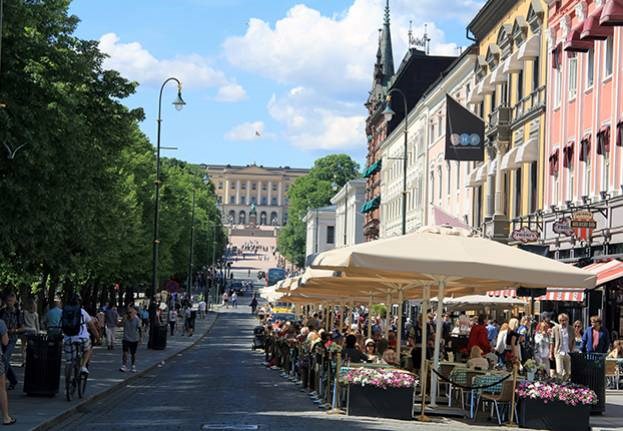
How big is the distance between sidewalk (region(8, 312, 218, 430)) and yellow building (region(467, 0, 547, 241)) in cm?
1326

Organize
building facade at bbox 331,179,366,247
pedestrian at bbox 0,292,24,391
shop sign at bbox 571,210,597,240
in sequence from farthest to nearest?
building facade at bbox 331,179,366,247
shop sign at bbox 571,210,597,240
pedestrian at bbox 0,292,24,391

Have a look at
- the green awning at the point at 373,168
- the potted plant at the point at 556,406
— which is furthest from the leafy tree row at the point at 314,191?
the potted plant at the point at 556,406

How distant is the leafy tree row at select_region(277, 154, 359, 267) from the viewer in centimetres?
17312

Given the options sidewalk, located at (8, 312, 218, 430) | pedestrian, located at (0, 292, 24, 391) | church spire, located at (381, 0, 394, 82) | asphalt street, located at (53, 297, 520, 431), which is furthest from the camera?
church spire, located at (381, 0, 394, 82)

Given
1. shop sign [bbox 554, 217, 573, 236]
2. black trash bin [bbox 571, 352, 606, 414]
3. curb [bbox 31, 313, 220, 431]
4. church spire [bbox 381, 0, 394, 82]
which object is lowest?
curb [bbox 31, 313, 220, 431]

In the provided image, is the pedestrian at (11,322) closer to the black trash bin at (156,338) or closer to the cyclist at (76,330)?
the cyclist at (76,330)

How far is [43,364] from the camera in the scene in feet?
74.6

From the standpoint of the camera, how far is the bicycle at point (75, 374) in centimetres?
2256

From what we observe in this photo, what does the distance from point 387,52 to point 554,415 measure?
4381 inches

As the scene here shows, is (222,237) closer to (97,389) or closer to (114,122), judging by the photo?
(114,122)

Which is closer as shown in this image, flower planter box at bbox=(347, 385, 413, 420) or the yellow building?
flower planter box at bbox=(347, 385, 413, 420)

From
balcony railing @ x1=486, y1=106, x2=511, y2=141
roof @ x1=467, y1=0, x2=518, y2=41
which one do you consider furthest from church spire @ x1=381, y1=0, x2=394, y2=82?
balcony railing @ x1=486, y1=106, x2=511, y2=141

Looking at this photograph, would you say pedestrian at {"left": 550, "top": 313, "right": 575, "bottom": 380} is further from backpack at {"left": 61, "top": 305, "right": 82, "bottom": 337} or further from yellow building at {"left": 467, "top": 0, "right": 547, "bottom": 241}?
yellow building at {"left": 467, "top": 0, "right": 547, "bottom": 241}

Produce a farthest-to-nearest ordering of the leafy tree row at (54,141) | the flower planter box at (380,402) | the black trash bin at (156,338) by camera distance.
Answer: the black trash bin at (156,338) < the leafy tree row at (54,141) < the flower planter box at (380,402)
